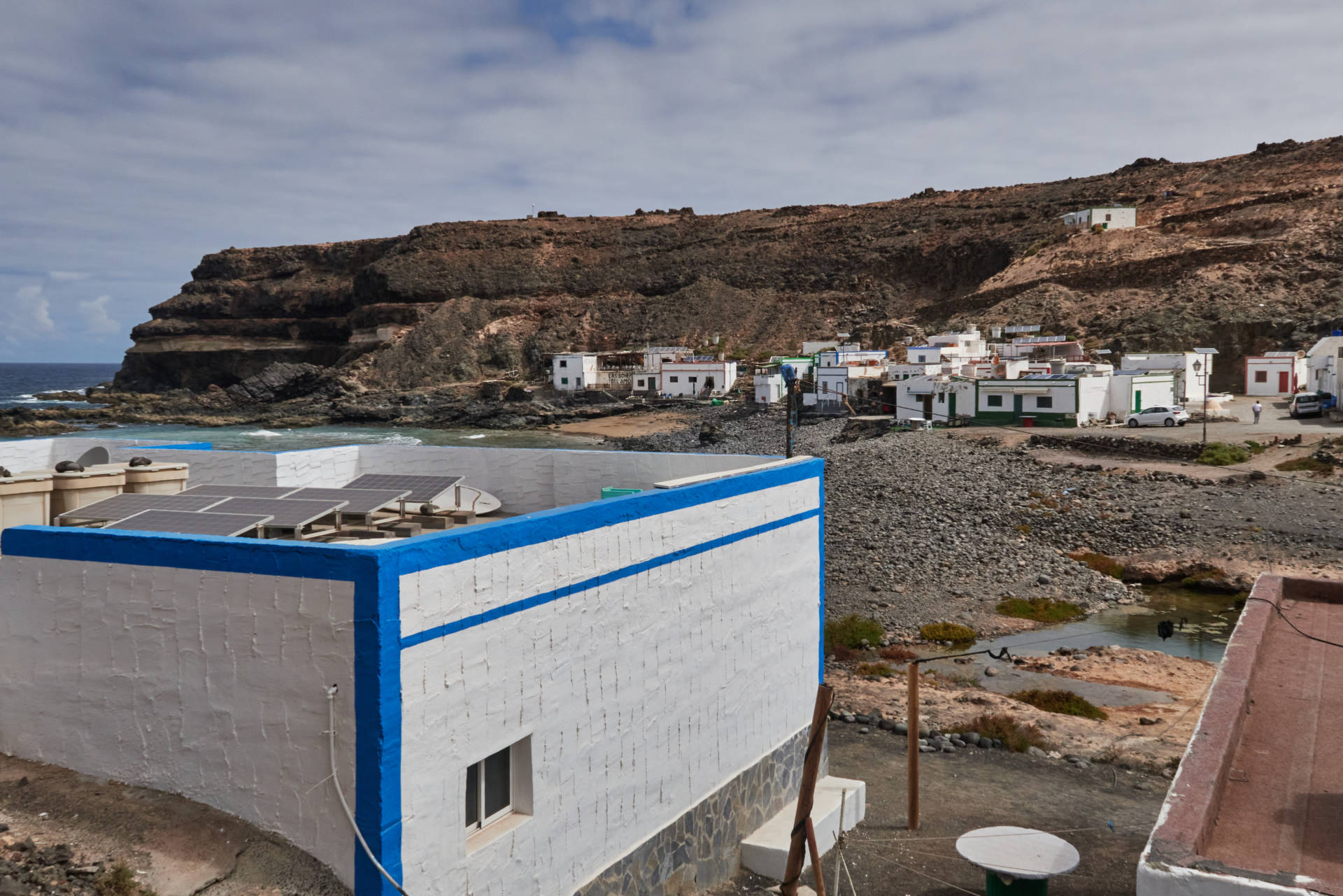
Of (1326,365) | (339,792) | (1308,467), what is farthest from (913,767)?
(1326,365)

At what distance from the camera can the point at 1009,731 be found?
13938 millimetres

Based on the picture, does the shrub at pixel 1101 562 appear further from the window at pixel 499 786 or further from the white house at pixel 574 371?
the white house at pixel 574 371

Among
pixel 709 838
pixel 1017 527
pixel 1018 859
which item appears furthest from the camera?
Answer: pixel 1017 527

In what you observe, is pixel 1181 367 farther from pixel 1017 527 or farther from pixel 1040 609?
pixel 1040 609

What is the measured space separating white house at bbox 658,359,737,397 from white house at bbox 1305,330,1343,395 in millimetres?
35381

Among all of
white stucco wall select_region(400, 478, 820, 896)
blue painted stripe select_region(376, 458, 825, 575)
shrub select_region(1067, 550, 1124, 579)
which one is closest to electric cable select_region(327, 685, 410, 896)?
white stucco wall select_region(400, 478, 820, 896)

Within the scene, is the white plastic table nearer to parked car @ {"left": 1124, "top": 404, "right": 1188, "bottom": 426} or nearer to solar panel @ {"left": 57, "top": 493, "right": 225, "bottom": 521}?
solar panel @ {"left": 57, "top": 493, "right": 225, "bottom": 521}

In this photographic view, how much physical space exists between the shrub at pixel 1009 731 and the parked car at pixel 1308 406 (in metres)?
33.8

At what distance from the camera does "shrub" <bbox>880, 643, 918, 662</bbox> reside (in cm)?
1831

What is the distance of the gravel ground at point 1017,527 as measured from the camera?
74.2 feet

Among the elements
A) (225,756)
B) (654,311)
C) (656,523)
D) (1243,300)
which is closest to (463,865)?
(225,756)

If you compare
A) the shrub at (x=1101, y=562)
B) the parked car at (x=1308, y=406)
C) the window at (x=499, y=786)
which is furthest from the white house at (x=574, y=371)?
the window at (x=499, y=786)

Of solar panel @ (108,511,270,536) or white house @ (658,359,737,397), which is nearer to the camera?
solar panel @ (108,511,270,536)

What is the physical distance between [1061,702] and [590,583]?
11690 mm
